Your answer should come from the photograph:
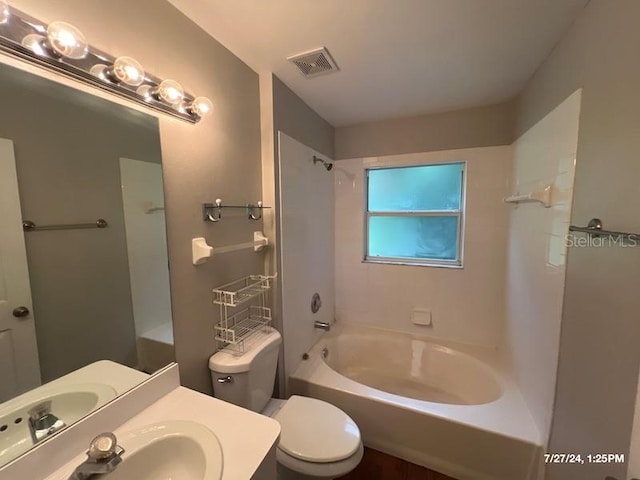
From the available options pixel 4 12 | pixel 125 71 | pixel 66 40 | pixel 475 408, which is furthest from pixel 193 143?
pixel 475 408

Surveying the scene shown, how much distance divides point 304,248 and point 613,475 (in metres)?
1.68

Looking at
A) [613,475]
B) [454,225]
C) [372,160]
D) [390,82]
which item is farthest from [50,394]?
[454,225]

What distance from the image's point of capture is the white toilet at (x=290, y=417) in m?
1.16

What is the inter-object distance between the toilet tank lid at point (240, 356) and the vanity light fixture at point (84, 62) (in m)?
1.07

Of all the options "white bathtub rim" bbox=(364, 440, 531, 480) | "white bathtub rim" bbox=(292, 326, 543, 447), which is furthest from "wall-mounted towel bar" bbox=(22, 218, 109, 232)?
"white bathtub rim" bbox=(364, 440, 531, 480)

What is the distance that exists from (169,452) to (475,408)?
1581mm

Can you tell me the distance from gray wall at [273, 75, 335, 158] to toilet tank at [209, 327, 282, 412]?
1168 mm

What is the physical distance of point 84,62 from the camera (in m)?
0.78

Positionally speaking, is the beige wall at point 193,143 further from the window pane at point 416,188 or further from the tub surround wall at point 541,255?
the tub surround wall at point 541,255

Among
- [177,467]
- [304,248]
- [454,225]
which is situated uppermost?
[454,225]

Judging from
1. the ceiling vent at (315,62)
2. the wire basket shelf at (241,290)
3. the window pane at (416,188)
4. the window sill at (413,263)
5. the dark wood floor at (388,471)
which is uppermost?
the ceiling vent at (315,62)

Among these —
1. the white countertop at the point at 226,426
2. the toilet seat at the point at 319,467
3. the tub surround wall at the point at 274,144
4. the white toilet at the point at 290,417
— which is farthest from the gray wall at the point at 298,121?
the toilet seat at the point at 319,467

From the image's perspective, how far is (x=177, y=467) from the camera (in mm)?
798

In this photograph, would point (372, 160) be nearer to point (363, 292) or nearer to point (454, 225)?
point (454, 225)
